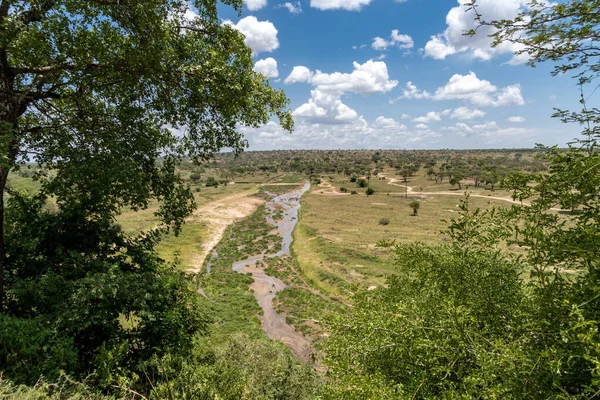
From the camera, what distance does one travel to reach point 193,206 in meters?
9.17

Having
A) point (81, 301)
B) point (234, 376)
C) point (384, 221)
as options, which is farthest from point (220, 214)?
point (81, 301)

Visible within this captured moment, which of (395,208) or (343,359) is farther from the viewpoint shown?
(395,208)

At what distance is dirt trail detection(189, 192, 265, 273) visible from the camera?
46969mm

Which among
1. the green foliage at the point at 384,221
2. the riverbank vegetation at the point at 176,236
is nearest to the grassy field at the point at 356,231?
the green foliage at the point at 384,221

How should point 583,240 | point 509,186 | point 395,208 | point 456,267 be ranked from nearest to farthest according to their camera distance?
point 583,240
point 509,186
point 456,267
point 395,208

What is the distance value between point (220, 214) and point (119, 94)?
63.4 meters

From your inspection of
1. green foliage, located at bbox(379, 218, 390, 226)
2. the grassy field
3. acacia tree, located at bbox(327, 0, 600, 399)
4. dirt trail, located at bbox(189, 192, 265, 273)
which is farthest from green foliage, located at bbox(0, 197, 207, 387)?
green foliage, located at bbox(379, 218, 390, 226)

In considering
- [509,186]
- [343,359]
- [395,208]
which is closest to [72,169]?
[343,359]

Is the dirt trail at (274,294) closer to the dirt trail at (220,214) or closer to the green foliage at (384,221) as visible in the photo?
the dirt trail at (220,214)

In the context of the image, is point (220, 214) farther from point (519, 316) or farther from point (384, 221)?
point (519, 316)

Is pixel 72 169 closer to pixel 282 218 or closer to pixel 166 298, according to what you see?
pixel 166 298

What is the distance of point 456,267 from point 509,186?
2702 mm

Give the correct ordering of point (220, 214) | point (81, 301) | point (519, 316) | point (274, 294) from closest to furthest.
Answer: point (519, 316) → point (81, 301) → point (274, 294) → point (220, 214)

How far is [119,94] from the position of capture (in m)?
8.10
